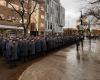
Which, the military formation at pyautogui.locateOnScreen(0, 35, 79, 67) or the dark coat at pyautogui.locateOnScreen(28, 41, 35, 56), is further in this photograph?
the dark coat at pyautogui.locateOnScreen(28, 41, 35, 56)

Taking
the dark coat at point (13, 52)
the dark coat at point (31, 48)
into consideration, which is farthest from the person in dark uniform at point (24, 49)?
the dark coat at point (13, 52)

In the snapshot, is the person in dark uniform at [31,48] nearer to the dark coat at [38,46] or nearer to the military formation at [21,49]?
the military formation at [21,49]

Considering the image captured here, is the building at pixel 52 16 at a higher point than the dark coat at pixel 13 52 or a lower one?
higher

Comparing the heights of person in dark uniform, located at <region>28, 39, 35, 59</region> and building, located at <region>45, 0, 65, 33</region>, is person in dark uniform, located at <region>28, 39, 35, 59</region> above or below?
below

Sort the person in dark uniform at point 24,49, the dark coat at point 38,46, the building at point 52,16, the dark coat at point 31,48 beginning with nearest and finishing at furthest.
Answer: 1. the person in dark uniform at point 24,49
2. the dark coat at point 31,48
3. the dark coat at point 38,46
4. the building at point 52,16

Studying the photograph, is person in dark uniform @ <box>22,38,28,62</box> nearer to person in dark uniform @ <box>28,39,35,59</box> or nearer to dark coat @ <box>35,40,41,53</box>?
person in dark uniform @ <box>28,39,35,59</box>

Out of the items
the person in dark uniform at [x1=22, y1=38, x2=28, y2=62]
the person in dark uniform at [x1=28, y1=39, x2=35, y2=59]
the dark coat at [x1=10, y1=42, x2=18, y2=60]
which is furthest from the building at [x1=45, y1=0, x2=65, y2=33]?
the dark coat at [x1=10, y1=42, x2=18, y2=60]

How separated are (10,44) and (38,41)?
318cm

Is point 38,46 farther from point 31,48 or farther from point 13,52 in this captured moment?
point 13,52

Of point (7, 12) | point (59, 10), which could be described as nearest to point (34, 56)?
point (7, 12)

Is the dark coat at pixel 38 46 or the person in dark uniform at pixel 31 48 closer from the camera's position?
the person in dark uniform at pixel 31 48

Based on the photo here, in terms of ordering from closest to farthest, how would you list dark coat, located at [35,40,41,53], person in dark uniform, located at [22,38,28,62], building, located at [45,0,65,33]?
person in dark uniform, located at [22,38,28,62]
dark coat, located at [35,40,41,53]
building, located at [45,0,65,33]

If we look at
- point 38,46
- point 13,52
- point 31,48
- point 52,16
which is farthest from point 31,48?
point 52,16

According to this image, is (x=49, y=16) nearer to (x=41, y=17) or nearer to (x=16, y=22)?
(x=41, y=17)
